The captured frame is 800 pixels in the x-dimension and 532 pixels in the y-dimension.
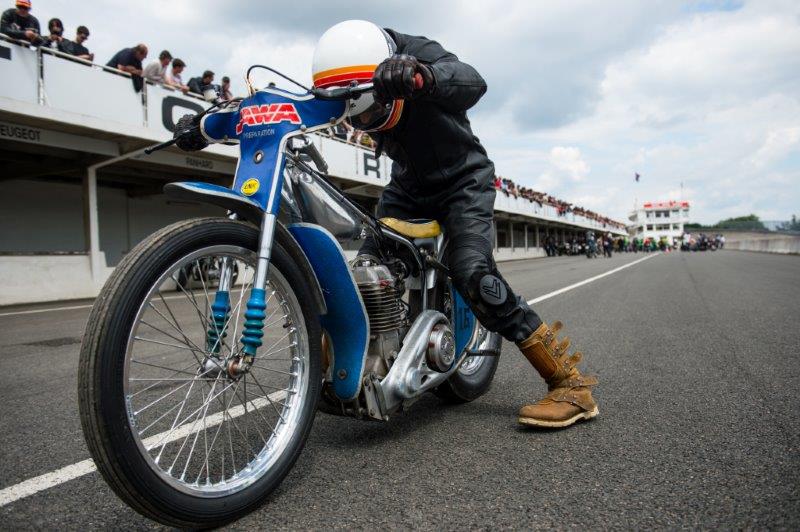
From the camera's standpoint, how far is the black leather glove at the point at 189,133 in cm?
225

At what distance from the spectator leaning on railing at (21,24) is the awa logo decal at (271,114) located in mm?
9918

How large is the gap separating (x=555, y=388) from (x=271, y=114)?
1.85m

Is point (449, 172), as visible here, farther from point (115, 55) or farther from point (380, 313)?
point (115, 55)

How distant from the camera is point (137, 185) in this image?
59.6 feet

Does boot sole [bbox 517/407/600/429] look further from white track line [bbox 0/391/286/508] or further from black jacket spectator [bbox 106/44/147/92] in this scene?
black jacket spectator [bbox 106/44/147/92]

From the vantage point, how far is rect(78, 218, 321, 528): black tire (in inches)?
54.5

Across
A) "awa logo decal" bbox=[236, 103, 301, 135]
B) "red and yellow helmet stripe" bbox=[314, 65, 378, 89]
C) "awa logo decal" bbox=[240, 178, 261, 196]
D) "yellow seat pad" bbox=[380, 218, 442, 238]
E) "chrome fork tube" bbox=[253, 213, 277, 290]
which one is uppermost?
"red and yellow helmet stripe" bbox=[314, 65, 378, 89]

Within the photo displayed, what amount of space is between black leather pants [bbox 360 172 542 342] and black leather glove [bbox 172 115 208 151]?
83 centimetres

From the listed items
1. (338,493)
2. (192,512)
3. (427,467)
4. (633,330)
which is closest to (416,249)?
(427,467)

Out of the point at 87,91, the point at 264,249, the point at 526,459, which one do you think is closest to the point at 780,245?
the point at 87,91

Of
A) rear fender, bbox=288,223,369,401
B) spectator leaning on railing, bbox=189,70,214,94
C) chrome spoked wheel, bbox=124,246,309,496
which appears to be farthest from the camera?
spectator leaning on railing, bbox=189,70,214,94

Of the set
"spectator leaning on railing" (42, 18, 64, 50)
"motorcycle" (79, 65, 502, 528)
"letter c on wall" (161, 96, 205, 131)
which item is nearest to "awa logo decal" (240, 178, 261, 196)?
"motorcycle" (79, 65, 502, 528)

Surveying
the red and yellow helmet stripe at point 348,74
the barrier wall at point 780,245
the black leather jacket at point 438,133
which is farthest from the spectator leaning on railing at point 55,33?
the barrier wall at point 780,245

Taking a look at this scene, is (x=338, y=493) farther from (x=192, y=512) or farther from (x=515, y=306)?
(x=515, y=306)
